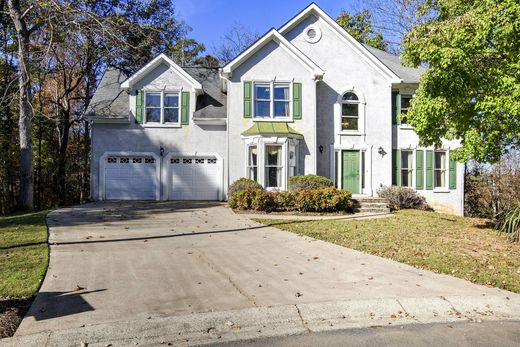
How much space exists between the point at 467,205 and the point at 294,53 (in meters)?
15.5

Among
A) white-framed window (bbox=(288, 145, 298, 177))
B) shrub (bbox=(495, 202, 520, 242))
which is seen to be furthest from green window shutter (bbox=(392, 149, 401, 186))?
shrub (bbox=(495, 202, 520, 242))

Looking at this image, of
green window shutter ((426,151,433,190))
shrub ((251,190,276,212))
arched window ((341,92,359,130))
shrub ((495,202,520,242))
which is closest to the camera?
shrub ((495,202,520,242))

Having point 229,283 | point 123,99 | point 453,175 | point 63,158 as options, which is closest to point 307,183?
point 453,175

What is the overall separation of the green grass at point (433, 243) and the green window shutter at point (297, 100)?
22.2 feet

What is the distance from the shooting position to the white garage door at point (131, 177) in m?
19.0

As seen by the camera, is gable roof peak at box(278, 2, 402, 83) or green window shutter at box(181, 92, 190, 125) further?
gable roof peak at box(278, 2, 402, 83)

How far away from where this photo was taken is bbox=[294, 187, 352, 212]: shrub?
15.3 metres

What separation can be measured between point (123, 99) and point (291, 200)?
10.4 m

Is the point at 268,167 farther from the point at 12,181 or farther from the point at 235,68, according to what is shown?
the point at 12,181

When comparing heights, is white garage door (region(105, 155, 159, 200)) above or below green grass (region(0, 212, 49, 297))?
above

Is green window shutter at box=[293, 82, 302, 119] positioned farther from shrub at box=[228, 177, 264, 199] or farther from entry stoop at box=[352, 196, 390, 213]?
entry stoop at box=[352, 196, 390, 213]

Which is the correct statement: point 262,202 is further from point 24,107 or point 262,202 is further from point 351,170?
point 24,107

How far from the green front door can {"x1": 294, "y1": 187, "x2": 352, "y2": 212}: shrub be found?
4.02m

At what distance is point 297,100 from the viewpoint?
734 inches
